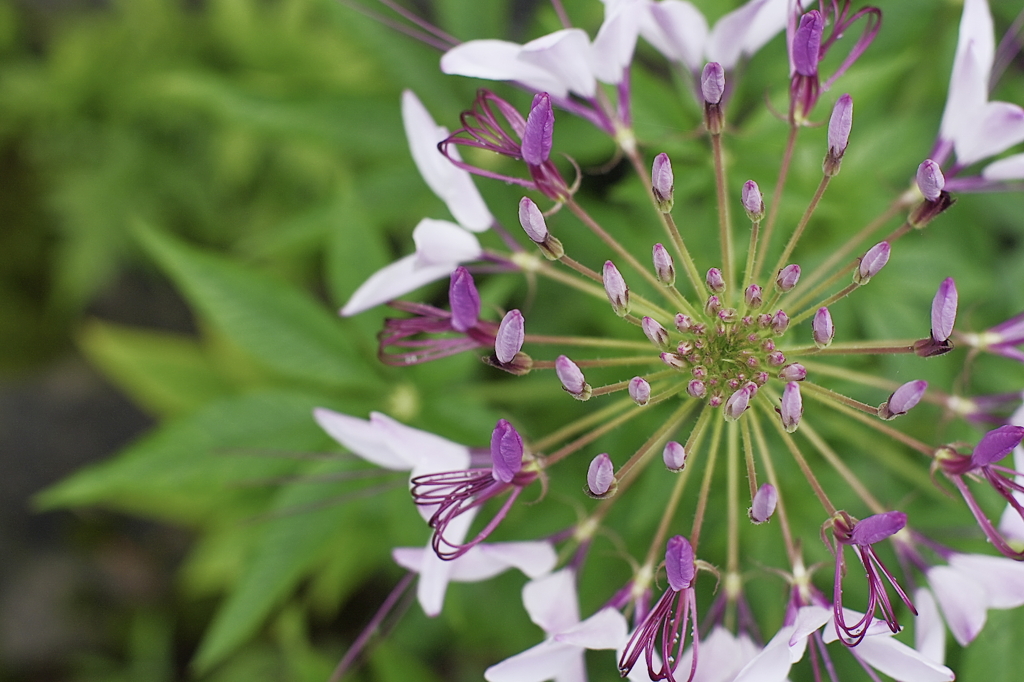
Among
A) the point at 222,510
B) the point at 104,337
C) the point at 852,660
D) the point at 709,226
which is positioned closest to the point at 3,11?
the point at 104,337

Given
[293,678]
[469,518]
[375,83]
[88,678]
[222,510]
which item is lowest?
[88,678]

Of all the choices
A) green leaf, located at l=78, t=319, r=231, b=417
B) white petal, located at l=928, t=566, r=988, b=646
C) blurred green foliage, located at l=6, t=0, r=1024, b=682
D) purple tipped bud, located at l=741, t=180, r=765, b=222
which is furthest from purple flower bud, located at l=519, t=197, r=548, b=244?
green leaf, located at l=78, t=319, r=231, b=417

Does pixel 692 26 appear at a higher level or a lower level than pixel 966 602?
higher

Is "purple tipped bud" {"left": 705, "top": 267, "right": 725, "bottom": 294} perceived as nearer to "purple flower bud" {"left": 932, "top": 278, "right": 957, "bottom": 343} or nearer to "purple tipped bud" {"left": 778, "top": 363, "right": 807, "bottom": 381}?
"purple tipped bud" {"left": 778, "top": 363, "right": 807, "bottom": 381}

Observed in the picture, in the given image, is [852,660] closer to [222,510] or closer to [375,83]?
[222,510]

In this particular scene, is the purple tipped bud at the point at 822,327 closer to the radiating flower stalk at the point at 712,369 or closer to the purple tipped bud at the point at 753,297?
the radiating flower stalk at the point at 712,369

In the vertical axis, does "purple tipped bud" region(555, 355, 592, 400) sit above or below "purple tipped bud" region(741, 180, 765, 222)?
below

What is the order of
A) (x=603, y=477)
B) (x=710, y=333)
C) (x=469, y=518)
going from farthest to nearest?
(x=469, y=518) < (x=710, y=333) < (x=603, y=477)
